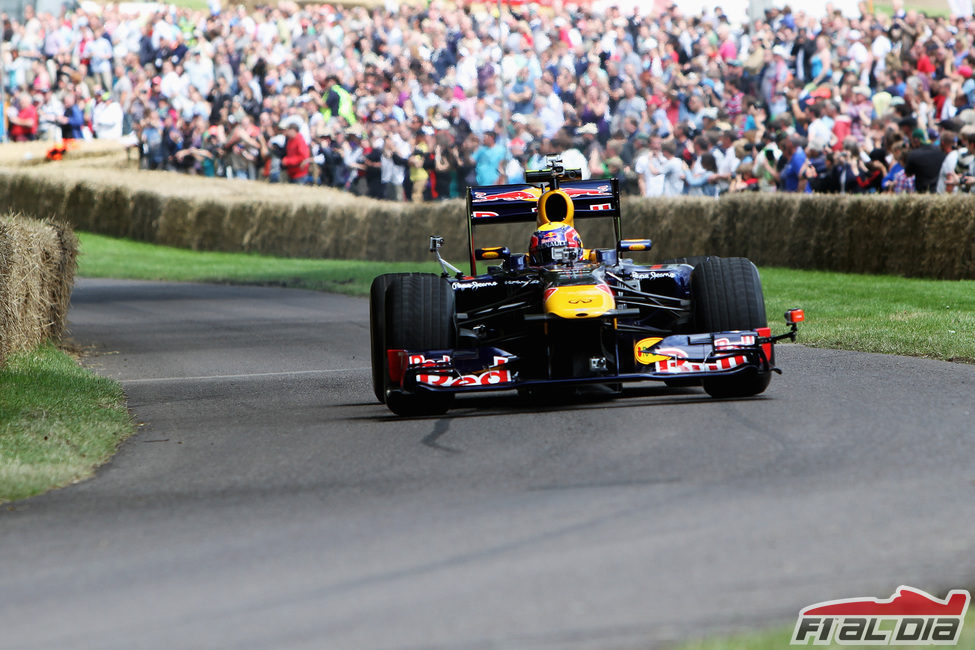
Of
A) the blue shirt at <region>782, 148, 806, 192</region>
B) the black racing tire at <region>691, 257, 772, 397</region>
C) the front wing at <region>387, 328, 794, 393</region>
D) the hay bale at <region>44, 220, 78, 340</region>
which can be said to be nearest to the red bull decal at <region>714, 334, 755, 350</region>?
the front wing at <region>387, 328, 794, 393</region>

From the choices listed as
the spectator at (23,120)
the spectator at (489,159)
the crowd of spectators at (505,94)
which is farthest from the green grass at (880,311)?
the spectator at (23,120)

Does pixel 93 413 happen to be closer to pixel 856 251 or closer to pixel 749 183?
pixel 856 251

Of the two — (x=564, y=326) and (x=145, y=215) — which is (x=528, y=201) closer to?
(x=564, y=326)

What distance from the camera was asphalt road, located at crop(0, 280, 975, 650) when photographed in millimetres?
4648

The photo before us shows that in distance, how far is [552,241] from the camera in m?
10.1

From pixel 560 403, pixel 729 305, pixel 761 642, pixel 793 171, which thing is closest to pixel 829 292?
pixel 793 171

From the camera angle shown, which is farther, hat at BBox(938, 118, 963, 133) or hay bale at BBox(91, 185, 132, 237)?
hay bale at BBox(91, 185, 132, 237)

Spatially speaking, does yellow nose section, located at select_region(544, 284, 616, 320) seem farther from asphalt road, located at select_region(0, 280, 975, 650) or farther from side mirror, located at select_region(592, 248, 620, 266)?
side mirror, located at select_region(592, 248, 620, 266)

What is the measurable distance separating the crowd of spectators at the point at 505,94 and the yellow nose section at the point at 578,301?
10.3 metres

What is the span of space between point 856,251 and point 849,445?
1231 cm

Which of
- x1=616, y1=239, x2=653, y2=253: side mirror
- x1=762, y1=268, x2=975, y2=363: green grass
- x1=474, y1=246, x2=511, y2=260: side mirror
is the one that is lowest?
x1=762, y1=268, x2=975, y2=363: green grass

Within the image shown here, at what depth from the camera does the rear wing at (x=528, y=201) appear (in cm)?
1093

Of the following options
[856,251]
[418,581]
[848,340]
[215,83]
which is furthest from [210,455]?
[215,83]

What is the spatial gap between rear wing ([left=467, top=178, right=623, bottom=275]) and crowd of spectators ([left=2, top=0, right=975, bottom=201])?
27.9 feet
